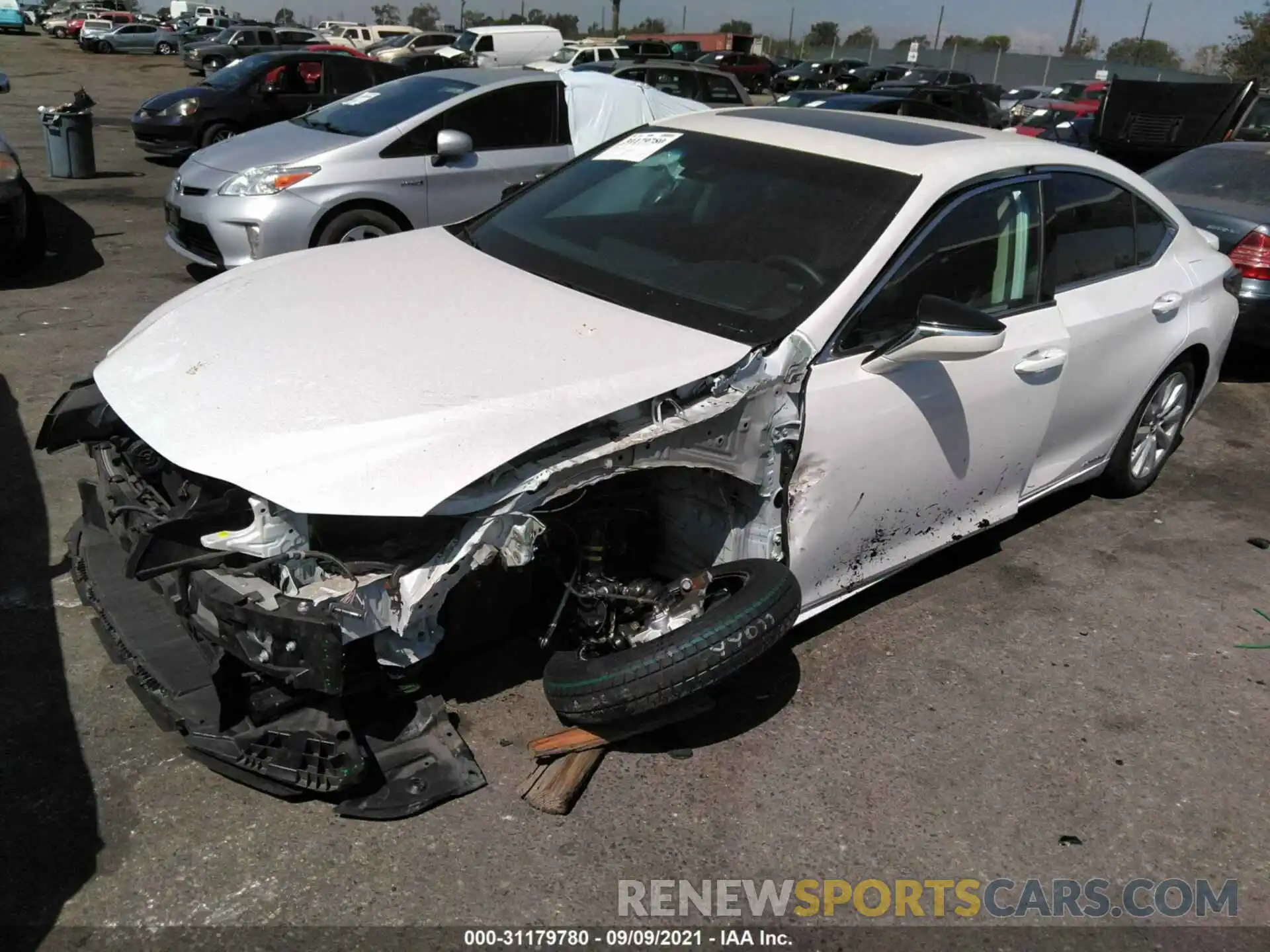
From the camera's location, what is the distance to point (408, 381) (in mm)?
2717

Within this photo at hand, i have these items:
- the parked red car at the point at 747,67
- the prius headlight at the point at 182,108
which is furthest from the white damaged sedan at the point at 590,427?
the parked red car at the point at 747,67

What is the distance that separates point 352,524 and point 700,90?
12696mm

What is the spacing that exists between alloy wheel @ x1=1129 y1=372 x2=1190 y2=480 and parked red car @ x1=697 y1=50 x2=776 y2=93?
99.1ft

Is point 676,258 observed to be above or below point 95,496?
above

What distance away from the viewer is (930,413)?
336 cm

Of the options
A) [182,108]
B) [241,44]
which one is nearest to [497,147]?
[182,108]

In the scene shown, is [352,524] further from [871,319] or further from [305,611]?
[871,319]

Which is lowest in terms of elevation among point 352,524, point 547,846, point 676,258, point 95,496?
point 547,846

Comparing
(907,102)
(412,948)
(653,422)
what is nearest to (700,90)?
(907,102)

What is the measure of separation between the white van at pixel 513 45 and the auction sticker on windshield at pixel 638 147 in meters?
17.6

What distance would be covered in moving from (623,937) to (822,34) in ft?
272

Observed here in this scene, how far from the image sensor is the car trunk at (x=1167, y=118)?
1123cm

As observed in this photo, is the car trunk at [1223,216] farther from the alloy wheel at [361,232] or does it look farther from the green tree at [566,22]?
the green tree at [566,22]

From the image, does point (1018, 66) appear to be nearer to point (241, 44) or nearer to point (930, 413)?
point (241, 44)
